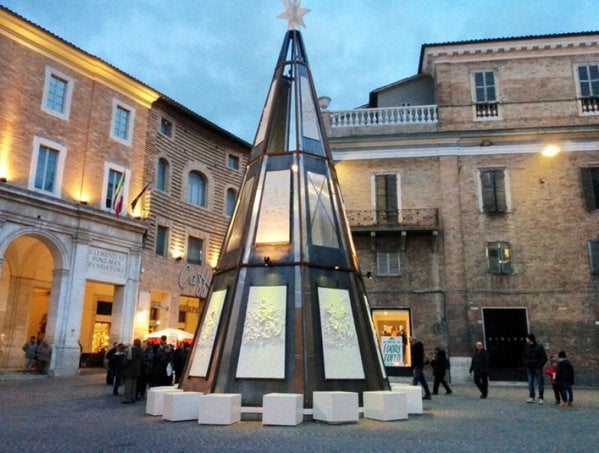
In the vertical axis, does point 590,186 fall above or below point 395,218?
above

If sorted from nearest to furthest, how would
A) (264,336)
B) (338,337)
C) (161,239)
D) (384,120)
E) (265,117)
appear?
(264,336)
(338,337)
(265,117)
(384,120)
(161,239)

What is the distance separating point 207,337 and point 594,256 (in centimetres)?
1650

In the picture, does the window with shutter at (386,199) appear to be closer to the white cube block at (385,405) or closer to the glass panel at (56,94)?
the white cube block at (385,405)

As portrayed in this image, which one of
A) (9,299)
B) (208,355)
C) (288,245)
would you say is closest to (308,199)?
(288,245)

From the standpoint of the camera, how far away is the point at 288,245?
944 cm

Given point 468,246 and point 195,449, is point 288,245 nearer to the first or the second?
point 195,449

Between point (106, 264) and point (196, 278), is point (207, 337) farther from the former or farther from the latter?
point (196, 278)

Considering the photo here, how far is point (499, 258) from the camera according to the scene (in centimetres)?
2003

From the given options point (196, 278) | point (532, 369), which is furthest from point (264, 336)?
point (196, 278)

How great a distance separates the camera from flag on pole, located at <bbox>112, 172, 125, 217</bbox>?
69.9 feet

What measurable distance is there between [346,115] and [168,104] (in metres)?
8.70

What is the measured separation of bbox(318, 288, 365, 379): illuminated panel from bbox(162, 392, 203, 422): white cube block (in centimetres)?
215

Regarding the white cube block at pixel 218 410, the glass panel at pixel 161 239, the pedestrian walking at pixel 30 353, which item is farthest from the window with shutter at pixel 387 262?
the white cube block at pixel 218 410

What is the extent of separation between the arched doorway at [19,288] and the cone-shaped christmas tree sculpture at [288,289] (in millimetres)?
12543
